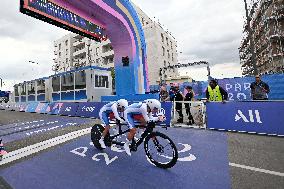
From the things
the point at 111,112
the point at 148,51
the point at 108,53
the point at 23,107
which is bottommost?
the point at 23,107

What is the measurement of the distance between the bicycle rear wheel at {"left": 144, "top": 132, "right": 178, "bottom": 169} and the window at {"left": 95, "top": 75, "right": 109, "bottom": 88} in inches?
595

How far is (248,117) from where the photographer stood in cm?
723

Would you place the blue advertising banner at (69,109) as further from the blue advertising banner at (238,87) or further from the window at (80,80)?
the blue advertising banner at (238,87)

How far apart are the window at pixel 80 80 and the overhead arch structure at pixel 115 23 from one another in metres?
8.28

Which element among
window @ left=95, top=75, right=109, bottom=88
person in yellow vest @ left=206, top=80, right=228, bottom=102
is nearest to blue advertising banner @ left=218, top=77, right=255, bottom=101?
person in yellow vest @ left=206, top=80, right=228, bottom=102

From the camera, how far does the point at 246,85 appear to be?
51.9 ft

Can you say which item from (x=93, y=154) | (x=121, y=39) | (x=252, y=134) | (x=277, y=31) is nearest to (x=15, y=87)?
(x=121, y=39)

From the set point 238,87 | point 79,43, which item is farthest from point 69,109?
point 79,43

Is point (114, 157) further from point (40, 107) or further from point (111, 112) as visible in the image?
point (40, 107)

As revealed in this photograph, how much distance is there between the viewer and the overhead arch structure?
8051 mm

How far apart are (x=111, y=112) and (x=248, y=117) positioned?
200 inches

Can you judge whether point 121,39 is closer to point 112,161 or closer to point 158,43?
point 112,161

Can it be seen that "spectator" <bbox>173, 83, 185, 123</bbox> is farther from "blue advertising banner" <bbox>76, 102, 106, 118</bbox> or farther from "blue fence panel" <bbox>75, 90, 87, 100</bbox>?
"blue fence panel" <bbox>75, 90, 87, 100</bbox>

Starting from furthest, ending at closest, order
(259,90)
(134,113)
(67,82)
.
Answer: (67,82) → (259,90) → (134,113)
